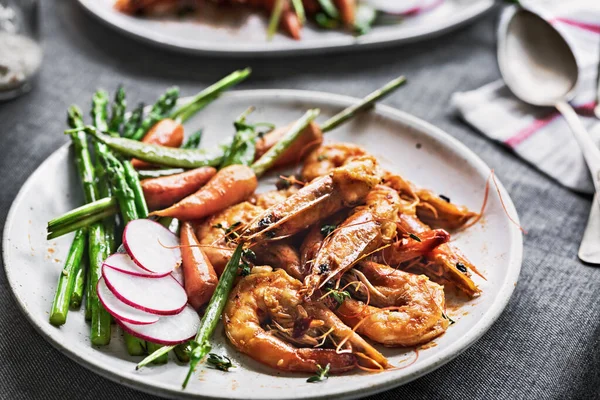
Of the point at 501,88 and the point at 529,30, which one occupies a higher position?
the point at 529,30

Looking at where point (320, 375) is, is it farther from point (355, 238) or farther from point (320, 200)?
point (320, 200)

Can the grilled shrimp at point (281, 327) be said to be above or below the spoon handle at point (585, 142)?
below

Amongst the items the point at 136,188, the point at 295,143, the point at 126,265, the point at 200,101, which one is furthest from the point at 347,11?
the point at 126,265

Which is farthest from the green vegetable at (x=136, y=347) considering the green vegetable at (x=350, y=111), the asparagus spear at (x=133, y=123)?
the green vegetable at (x=350, y=111)

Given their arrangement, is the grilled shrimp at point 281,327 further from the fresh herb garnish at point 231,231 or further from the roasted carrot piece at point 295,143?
the roasted carrot piece at point 295,143

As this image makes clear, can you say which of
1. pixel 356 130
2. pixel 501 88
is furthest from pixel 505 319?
pixel 501 88

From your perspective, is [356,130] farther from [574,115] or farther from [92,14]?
[92,14]
